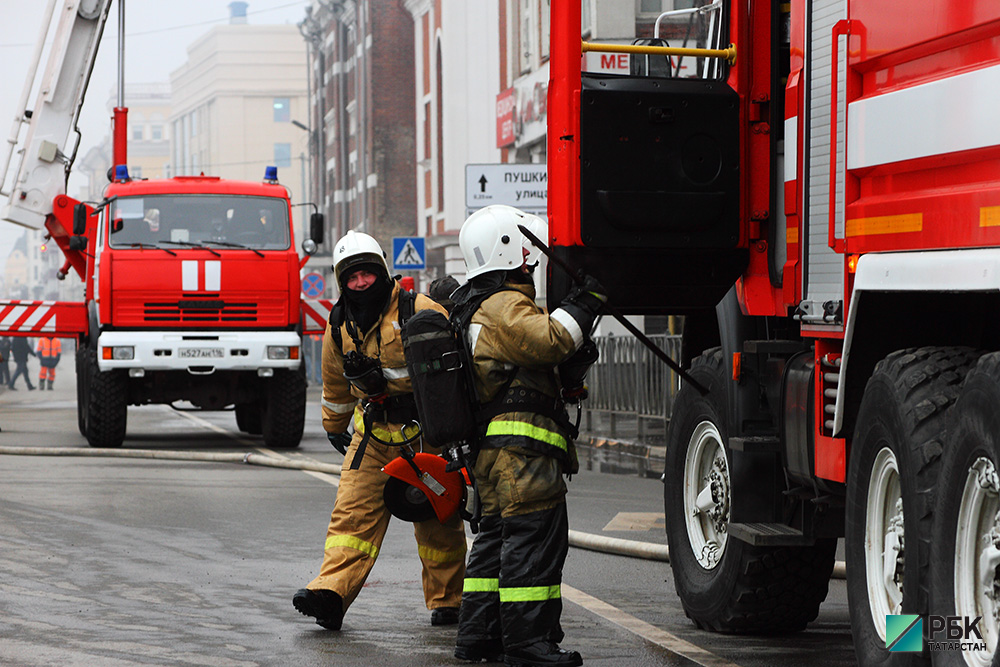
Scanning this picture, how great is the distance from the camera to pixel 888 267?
4.75 m

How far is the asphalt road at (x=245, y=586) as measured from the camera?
6.34 metres

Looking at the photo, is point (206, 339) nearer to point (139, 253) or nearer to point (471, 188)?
point (139, 253)

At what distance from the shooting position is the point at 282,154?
338 feet

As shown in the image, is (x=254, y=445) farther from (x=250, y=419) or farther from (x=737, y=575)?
(x=737, y=575)

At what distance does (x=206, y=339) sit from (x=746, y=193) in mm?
11150

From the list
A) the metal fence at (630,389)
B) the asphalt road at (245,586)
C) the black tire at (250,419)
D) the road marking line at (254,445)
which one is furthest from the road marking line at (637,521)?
the black tire at (250,419)

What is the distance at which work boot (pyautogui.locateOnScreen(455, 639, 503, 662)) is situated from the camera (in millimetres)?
6168

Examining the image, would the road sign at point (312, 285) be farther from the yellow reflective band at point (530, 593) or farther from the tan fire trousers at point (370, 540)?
the yellow reflective band at point (530, 593)

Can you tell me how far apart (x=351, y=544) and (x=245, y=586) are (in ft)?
4.32

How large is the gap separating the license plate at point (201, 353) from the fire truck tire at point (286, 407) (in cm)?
76

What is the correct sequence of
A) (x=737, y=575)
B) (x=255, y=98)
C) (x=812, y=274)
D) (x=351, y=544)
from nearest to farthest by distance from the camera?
(x=812, y=274)
(x=737, y=575)
(x=351, y=544)
(x=255, y=98)

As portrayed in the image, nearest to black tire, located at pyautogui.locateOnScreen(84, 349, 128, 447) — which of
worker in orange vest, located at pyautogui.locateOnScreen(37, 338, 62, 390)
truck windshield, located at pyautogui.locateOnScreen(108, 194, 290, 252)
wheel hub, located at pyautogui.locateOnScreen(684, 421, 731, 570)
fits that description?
truck windshield, located at pyautogui.locateOnScreen(108, 194, 290, 252)

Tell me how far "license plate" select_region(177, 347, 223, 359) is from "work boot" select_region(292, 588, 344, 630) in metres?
10.1

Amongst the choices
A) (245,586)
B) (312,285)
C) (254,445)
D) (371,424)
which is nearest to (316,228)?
(254,445)
